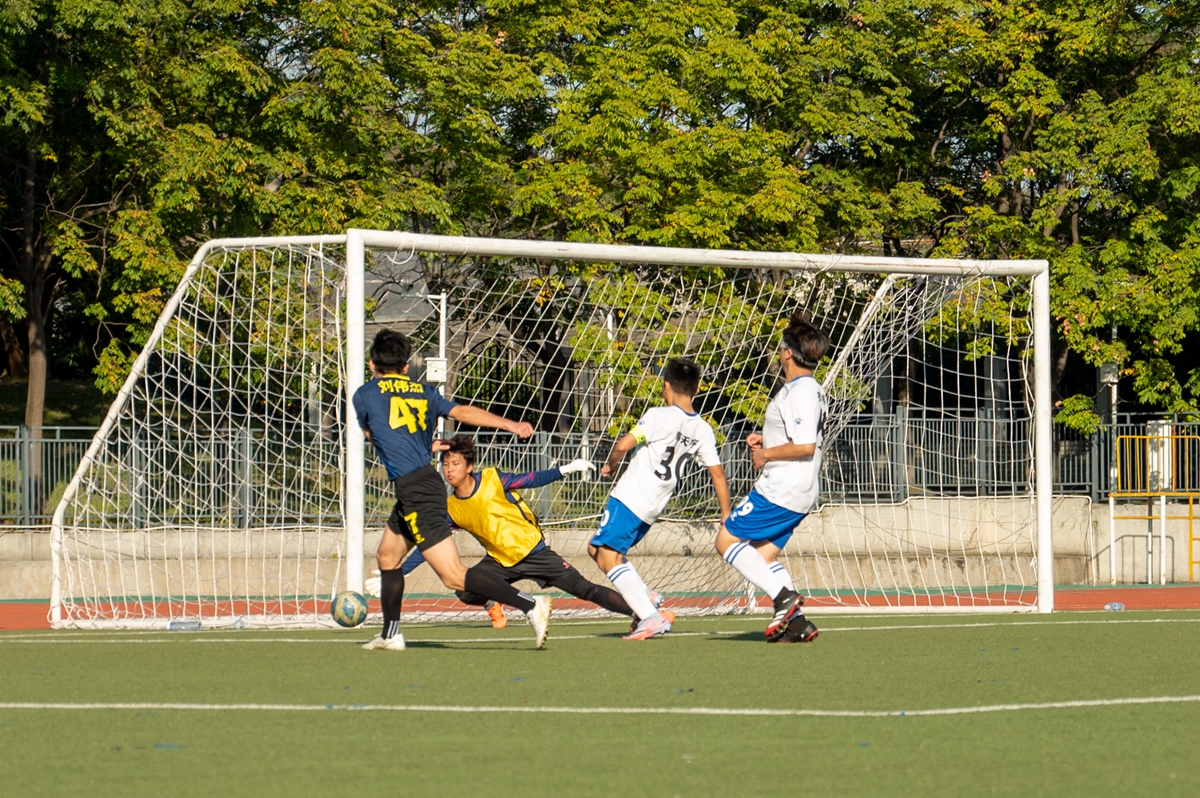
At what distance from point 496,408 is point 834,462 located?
4.00m

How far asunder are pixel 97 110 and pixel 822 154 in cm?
1265

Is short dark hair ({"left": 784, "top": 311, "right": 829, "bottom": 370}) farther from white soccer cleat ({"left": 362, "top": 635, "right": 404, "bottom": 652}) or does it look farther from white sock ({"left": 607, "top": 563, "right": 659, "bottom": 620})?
white soccer cleat ({"left": 362, "top": 635, "right": 404, "bottom": 652})

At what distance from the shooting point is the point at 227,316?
36.9 feet

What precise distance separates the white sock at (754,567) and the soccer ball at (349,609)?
6.94ft

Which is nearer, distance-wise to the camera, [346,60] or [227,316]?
[227,316]

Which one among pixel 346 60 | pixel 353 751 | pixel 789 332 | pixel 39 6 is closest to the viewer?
pixel 353 751

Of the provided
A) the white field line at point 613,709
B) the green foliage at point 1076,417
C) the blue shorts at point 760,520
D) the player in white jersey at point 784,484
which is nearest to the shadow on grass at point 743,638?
the player in white jersey at point 784,484

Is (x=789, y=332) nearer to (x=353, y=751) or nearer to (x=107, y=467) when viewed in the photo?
(x=353, y=751)

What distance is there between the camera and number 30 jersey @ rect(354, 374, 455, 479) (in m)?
7.50

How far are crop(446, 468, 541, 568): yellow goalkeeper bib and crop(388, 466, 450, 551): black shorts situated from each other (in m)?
1.62

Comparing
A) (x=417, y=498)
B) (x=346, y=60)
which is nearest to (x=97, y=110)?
(x=346, y=60)

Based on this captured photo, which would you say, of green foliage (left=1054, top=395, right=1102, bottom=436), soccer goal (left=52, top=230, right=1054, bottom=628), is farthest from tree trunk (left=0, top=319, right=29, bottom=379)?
green foliage (left=1054, top=395, right=1102, bottom=436)

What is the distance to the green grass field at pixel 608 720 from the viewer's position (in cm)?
393

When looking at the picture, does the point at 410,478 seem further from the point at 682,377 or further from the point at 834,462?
the point at 834,462
